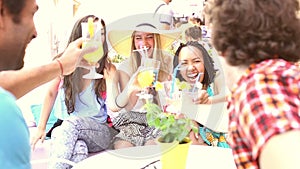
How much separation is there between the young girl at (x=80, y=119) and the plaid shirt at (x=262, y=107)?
1501mm

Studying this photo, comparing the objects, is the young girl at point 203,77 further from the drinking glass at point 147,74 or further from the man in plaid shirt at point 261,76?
the man in plaid shirt at point 261,76

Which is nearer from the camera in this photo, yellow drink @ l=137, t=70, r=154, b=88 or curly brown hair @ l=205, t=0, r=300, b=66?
curly brown hair @ l=205, t=0, r=300, b=66

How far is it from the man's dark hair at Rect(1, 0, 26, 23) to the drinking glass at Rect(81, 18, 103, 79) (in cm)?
81

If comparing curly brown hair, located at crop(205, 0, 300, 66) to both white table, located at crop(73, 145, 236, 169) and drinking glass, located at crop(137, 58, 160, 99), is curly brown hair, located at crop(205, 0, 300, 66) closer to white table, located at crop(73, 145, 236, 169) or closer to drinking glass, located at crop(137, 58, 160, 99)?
white table, located at crop(73, 145, 236, 169)

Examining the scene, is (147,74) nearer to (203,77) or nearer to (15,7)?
(203,77)

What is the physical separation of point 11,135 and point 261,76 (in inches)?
18.3

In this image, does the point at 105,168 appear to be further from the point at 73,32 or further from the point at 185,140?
the point at 73,32

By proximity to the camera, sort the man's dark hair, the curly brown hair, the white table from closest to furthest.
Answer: the curly brown hair, the man's dark hair, the white table

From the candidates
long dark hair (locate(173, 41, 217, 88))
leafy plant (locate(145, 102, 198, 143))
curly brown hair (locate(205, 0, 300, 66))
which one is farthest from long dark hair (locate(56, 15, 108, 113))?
curly brown hair (locate(205, 0, 300, 66))

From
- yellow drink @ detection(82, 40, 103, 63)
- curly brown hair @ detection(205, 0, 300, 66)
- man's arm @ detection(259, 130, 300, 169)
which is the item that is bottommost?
man's arm @ detection(259, 130, 300, 169)

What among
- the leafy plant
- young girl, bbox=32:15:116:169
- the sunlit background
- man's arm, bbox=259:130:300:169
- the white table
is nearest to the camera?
man's arm, bbox=259:130:300:169

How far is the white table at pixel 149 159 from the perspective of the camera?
1.62m

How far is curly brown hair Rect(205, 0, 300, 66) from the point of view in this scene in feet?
2.57

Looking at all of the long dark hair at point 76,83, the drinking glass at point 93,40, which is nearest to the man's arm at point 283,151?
the drinking glass at point 93,40
